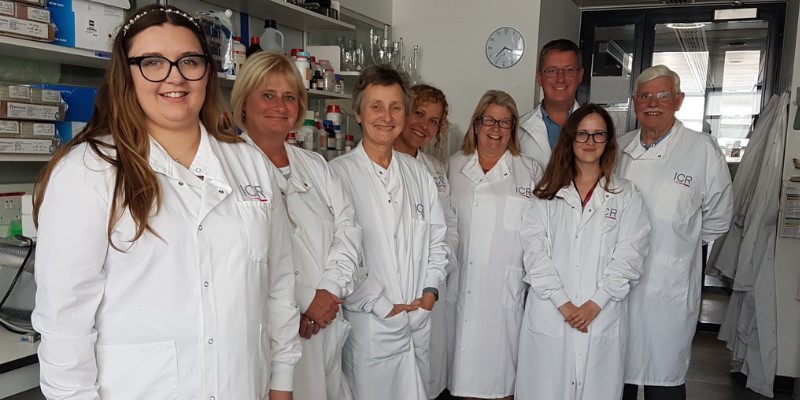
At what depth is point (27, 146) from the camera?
1.83 metres

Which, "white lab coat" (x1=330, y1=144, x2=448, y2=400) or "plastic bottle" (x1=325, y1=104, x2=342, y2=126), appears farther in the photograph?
"plastic bottle" (x1=325, y1=104, x2=342, y2=126)

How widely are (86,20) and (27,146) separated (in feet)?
1.44

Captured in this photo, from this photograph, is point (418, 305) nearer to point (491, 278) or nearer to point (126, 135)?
point (491, 278)

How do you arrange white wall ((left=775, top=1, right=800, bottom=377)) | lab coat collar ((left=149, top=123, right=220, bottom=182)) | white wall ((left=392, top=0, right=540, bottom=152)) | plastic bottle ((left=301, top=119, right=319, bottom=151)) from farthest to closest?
1. white wall ((left=392, top=0, right=540, bottom=152))
2. white wall ((left=775, top=1, right=800, bottom=377))
3. plastic bottle ((left=301, top=119, right=319, bottom=151))
4. lab coat collar ((left=149, top=123, right=220, bottom=182))

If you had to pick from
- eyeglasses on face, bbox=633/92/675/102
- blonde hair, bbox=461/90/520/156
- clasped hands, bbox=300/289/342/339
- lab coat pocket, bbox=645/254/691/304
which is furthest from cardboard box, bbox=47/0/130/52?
lab coat pocket, bbox=645/254/691/304

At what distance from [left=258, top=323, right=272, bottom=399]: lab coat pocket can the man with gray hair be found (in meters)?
1.67

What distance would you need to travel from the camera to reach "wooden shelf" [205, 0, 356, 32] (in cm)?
273

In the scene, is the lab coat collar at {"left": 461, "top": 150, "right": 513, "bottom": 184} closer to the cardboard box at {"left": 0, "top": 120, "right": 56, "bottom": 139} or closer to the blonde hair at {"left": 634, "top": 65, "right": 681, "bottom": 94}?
the blonde hair at {"left": 634, "top": 65, "right": 681, "bottom": 94}

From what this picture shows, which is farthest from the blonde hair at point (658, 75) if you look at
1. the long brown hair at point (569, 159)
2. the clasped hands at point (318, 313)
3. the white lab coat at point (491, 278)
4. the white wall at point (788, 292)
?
the clasped hands at point (318, 313)

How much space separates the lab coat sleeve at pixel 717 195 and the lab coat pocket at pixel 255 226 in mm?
1957

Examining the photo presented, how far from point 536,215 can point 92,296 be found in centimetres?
172

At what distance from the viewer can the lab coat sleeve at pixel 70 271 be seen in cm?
98

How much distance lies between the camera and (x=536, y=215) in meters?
2.35

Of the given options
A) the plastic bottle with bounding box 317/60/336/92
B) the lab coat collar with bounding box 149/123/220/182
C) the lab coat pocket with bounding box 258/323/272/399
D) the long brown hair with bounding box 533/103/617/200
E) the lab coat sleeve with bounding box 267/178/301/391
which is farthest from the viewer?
the plastic bottle with bounding box 317/60/336/92
